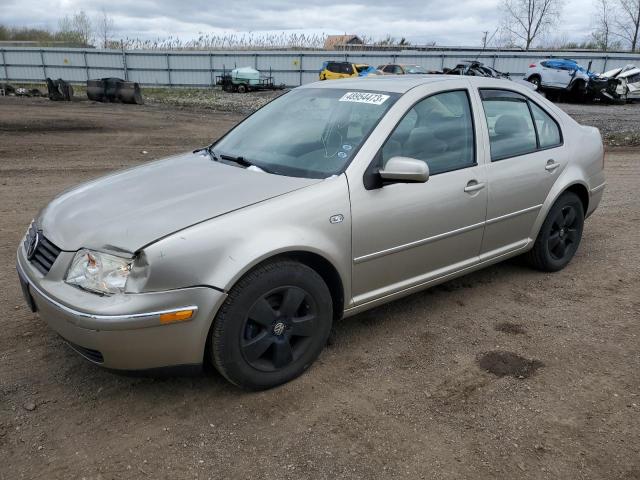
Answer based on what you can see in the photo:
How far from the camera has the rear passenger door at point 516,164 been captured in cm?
395

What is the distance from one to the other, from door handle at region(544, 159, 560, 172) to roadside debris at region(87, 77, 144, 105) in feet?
69.5

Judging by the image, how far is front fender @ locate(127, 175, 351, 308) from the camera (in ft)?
8.30

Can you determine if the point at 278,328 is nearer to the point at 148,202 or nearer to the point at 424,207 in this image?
the point at 148,202

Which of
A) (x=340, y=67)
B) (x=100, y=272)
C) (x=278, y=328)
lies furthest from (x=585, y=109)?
(x=100, y=272)

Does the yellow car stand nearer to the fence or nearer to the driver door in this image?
the fence

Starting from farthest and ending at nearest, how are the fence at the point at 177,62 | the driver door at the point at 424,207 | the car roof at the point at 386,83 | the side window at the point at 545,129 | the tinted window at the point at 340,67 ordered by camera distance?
the fence at the point at 177,62
the tinted window at the point at 340,67
the side window at the point at 545,129
the car roof at the point at 386,83
the driver door at the point at 424,207

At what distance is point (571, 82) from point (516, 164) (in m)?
22.1

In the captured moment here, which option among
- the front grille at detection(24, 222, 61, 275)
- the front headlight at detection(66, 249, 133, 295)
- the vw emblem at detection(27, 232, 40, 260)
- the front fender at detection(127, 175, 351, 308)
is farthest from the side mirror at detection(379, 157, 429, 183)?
the vw emblem at detection(27, 232, 40, 260)

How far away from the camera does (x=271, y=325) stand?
291 cm

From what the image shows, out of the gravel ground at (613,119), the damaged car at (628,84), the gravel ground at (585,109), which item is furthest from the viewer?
the damaged car at (628,84)

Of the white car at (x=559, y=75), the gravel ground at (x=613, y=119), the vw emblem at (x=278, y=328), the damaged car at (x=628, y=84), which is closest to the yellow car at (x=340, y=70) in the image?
the white car at (x=559, y=75)

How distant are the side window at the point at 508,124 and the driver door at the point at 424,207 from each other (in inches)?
8.4

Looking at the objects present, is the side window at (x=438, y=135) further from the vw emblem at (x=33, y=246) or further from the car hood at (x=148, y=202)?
the vw emblem at (x=33, y=246)

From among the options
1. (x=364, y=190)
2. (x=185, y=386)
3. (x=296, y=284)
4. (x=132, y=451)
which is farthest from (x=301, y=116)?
(x=132, y=451)
